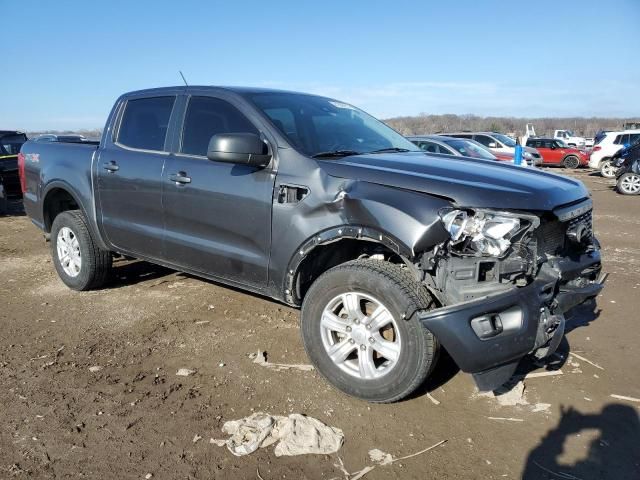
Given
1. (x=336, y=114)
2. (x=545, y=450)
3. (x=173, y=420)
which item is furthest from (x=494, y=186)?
(x=173, y=420)

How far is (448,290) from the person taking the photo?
271cm

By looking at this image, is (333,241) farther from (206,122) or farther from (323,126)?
(206,122)

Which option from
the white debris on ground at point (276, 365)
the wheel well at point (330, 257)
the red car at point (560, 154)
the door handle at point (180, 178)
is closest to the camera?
the wheel well at point (330, 257)

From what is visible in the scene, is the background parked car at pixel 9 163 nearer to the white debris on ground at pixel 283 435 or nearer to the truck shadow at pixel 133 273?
the truck shadow at pixel 133 273

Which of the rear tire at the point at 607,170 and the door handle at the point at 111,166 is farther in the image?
the rear tire at the point at 607,170

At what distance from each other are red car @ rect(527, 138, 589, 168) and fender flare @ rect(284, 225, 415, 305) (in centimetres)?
2492

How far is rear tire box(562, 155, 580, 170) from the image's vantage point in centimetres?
2491

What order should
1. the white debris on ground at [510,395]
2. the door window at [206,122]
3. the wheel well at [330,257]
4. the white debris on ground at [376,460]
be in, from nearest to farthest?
the white debris on ground at [376,460] → the white debris on ground at [510,395] → the wheel well at [330,257] → the door window at [206,122]

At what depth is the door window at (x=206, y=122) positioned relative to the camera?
3811 mm

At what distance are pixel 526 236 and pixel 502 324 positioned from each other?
490 mm

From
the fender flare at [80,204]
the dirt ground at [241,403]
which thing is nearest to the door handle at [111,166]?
the fender flare at [80,204]

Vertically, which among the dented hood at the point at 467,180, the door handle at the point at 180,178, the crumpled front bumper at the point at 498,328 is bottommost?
the crumpled front bumper at the point at 498,328

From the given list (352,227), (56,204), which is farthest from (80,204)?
(352,227)

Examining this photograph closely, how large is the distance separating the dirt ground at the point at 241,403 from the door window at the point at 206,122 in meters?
1.53
